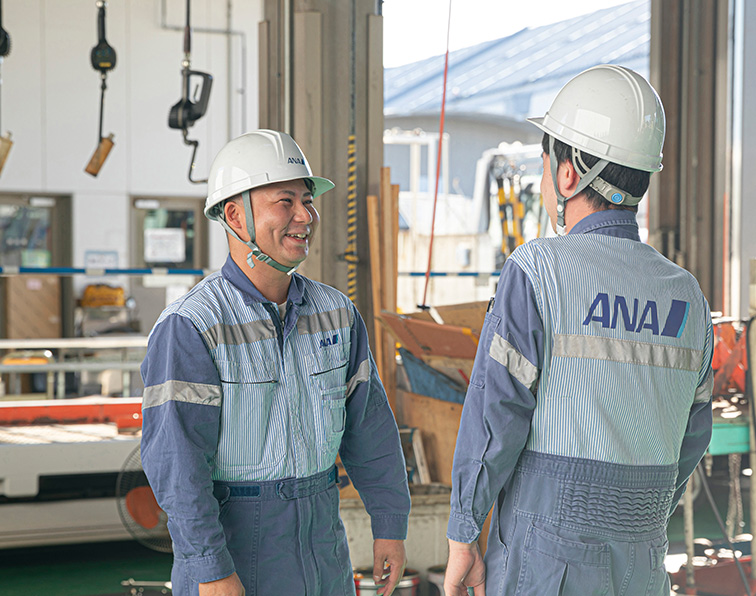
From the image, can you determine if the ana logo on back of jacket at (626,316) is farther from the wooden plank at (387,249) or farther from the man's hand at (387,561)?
the wooden plank at (387,249)

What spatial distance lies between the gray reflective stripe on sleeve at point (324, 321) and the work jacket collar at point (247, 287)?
0.05 metres

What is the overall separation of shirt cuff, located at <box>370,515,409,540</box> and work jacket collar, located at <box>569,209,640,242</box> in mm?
868

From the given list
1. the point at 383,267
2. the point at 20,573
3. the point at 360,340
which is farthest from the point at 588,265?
the point at 20,573

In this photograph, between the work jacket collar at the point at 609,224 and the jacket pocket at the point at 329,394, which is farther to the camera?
the jacket pocket at the point at 329,394

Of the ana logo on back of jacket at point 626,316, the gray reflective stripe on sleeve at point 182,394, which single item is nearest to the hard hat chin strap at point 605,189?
the ana logo on back of jacket at point 626,316

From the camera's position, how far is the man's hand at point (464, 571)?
1637 millimetres

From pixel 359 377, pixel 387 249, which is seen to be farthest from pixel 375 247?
pixel 359 377

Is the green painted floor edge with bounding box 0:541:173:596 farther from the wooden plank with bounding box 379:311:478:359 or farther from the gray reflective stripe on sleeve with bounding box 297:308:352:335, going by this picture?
the gray reflective stripe on sleeve with bounding box 297:308:352:335

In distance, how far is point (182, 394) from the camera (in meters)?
1.72

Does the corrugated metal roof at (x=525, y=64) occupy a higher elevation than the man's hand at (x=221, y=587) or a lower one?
higher

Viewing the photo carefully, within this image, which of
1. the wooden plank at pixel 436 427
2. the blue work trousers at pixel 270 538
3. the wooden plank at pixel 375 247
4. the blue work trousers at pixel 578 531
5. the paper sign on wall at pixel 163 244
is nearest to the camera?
the blue work trousers at pixel 578 531

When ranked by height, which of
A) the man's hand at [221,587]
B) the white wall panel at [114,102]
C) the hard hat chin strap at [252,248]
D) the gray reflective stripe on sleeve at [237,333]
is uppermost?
the white wall panel at [114,102]

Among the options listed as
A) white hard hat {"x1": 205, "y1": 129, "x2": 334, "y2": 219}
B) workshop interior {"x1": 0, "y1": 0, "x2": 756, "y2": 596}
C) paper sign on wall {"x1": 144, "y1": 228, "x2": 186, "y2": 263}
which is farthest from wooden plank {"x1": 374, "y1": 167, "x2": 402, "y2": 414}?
paper sign on wall {"x1": 144, "y1": 228, "x2": 186, "y2": 263}

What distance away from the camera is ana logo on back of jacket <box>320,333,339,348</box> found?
6.47ft
